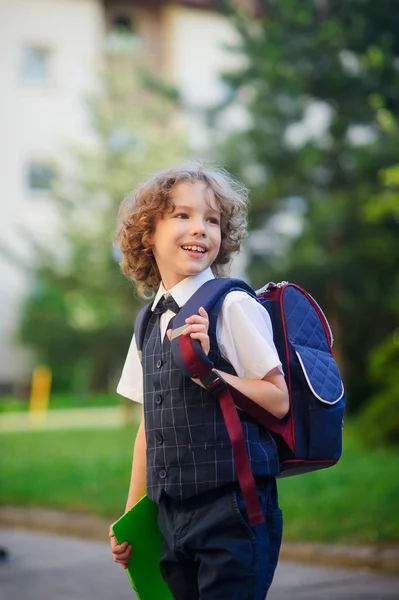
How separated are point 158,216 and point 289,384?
0.59 meters

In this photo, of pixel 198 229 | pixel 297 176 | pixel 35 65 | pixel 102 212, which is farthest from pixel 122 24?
pixel 198 229

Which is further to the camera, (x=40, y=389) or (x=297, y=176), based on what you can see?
(x=40, y=389)

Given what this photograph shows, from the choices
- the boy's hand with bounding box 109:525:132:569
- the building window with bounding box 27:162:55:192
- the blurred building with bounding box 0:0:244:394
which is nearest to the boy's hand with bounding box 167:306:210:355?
the boy's hand with bounding box 109:525:132:569

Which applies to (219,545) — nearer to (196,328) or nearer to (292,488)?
(196,328)

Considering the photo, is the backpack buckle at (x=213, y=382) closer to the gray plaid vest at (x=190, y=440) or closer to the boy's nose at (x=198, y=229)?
the gray plaid vest at (x=190, y=440)

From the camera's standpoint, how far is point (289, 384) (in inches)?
110

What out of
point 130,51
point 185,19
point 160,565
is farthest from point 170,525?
point 185,19

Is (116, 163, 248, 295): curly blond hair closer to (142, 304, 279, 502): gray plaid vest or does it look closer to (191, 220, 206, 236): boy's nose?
(191, 220, 206, 236): boy's nose

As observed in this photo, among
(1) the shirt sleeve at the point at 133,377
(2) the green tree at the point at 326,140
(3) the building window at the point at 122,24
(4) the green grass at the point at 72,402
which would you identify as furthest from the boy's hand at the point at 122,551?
(3) the building window at the point at 122,24

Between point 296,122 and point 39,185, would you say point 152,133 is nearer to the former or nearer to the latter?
point 296,122

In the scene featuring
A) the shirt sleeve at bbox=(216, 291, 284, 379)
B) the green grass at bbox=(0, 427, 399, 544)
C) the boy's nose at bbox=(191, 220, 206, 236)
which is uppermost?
the green grass at bbox=(0, 427, 399, 544)

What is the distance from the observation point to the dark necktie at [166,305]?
290cm

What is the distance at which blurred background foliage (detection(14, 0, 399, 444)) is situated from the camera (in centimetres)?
1272

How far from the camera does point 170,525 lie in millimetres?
2771
